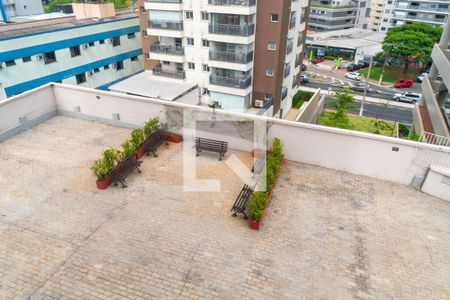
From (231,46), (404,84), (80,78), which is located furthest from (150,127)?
(404,84)

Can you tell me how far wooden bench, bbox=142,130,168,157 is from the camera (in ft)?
51.5

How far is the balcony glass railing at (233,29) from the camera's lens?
94.6ft

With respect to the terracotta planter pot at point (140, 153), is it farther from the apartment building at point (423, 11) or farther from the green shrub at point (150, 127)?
the apartment building at point (423, 11)

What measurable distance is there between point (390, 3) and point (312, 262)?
3896 inches

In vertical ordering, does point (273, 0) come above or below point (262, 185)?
above

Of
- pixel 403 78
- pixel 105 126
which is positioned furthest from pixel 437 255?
pixel 403 78

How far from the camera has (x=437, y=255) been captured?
10648mm

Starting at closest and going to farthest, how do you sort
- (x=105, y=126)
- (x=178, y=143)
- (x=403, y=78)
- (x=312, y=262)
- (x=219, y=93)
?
1. (x=312, y=262)
2. (x=178, y=143)
3. (x=105, y=126)
4. (x=219, y=93)
5. (x=403, y=78)

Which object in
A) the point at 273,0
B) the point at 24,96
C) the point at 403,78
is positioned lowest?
the point at 403,78

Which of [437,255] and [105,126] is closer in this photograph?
[437,255]

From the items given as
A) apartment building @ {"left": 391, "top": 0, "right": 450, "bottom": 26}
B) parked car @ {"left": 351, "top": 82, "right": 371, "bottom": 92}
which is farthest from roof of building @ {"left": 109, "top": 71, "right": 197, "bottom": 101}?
apartment building @ {"left": 391, "top": 0, "right": 450, "bottom": 26}

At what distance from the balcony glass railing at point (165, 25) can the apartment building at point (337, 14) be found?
227ft

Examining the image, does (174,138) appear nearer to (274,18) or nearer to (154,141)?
(154,141)

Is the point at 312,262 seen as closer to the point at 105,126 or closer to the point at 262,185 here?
the point at 262,185
